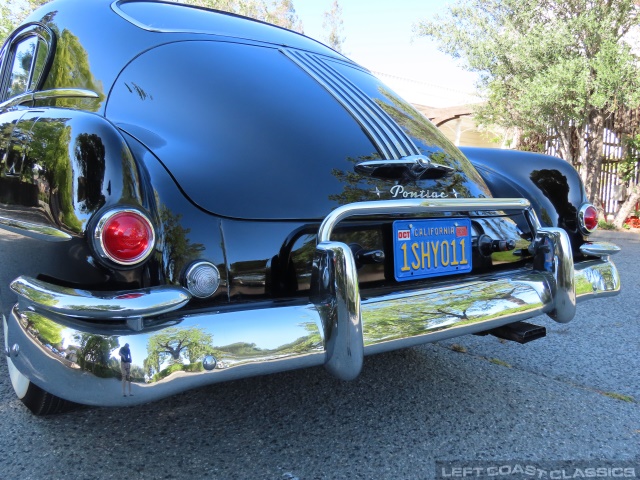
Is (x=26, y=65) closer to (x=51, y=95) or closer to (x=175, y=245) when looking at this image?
(x=51, y=95)

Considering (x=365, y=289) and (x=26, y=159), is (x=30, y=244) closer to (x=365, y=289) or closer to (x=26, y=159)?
(x=26, y=159)

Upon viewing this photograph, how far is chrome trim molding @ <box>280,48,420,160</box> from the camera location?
2082 millimetres

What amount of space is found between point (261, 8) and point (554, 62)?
13.4 m

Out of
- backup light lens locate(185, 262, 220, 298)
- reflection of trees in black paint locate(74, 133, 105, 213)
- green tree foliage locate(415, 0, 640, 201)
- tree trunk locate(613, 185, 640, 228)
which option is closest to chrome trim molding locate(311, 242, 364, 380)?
backup light lens locate(185, 262, 220, 298)

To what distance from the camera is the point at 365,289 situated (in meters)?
1.83

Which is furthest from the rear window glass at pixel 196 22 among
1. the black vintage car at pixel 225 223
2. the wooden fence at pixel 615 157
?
the wooden fence at pixel 615 157

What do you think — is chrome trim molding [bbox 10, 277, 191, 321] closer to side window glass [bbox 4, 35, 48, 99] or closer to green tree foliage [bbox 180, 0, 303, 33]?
side window glass [bbox 4, 35, 48, 99]

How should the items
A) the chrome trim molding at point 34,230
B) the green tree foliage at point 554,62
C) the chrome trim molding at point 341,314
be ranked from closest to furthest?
1. the chrome trim molding at point 34,230
2. the chrome trim molding at point 341,314
3. the green tree foliage at point 554,62

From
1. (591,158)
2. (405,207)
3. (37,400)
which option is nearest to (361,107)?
(405,207)

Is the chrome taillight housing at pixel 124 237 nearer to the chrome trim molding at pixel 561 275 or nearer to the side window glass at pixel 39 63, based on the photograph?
the side window glass at pixel 39 63

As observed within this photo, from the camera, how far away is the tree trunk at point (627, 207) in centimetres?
999

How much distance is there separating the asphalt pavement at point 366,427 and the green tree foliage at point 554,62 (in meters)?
7.54

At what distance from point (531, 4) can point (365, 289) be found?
9.58 metres

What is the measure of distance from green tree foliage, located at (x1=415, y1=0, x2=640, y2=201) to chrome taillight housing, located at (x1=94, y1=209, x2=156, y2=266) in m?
8.98
